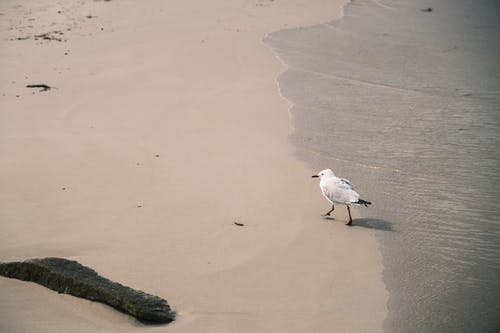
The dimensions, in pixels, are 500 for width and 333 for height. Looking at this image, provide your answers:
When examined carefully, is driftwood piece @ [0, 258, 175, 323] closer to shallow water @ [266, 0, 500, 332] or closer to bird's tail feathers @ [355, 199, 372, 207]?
shallow water @ [266, 0, 500, 332]

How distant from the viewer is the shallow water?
5.06 m

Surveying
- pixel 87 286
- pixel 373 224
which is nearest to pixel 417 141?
pixel 373 224

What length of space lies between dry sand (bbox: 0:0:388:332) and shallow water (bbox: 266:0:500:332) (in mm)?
296

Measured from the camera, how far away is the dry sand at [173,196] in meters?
4.58

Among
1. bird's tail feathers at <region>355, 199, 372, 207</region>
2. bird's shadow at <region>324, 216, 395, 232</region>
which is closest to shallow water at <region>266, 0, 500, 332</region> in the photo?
bird's shadow at <region>324, 216, 395, 232</region>

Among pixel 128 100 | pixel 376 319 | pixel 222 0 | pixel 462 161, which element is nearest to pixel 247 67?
pixel 128 100

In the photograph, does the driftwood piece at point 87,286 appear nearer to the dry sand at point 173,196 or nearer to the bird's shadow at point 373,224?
the dry sand at point 173,196

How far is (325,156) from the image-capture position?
24.9 ft

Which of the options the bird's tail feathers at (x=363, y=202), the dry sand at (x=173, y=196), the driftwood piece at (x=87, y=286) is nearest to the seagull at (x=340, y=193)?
the bird's tail feathers at (x=363, y=202)

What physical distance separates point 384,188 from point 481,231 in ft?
3.65

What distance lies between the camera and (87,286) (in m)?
4.39

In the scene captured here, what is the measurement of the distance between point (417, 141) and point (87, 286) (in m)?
5.04

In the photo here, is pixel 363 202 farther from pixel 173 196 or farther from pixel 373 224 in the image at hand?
pixel 173 196

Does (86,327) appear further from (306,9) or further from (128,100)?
(306,9)
